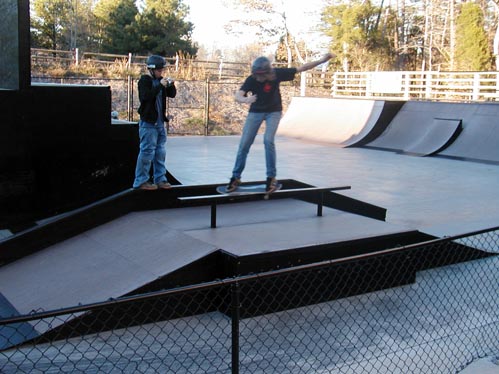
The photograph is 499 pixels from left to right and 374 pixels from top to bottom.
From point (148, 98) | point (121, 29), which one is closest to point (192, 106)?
point (121, 29)

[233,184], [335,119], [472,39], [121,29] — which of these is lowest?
[233,184]

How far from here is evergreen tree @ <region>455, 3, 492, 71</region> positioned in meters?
28.8

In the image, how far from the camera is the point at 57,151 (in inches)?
296

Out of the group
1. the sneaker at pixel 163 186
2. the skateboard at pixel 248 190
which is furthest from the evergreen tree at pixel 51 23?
the skateboard at pixel 248 190

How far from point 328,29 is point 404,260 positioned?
131ft

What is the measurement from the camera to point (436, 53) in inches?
1932

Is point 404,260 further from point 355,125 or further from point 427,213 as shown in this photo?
point 355,125

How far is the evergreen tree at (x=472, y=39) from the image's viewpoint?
28.8 m

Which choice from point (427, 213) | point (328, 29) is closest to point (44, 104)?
point (427, 213)

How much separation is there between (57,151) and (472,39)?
2663cm

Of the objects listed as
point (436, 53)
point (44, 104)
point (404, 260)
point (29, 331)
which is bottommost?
point (29, 331)

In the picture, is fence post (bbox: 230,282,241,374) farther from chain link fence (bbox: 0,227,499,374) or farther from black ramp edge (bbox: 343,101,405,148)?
black ramp edge (bbox: 343,101,405,148)

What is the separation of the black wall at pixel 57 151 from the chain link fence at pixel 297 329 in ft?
9.07

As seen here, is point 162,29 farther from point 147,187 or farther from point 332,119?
point 147,187
